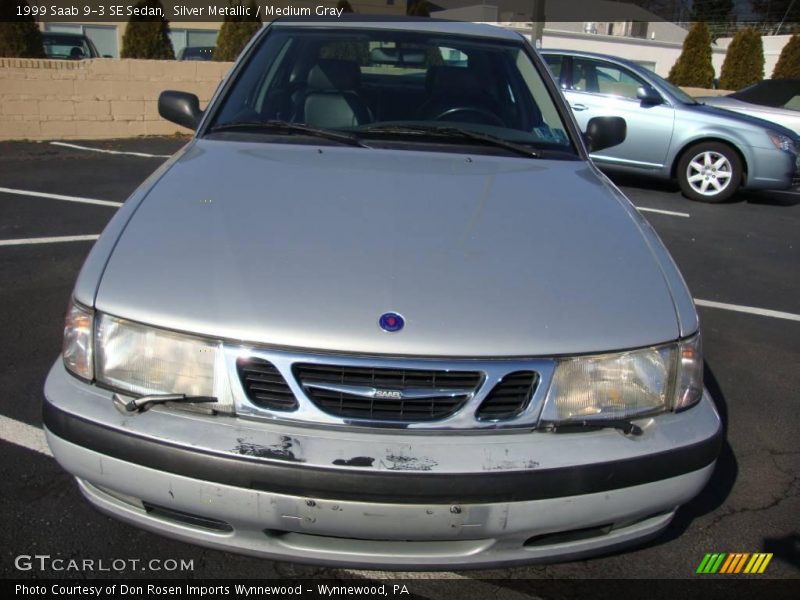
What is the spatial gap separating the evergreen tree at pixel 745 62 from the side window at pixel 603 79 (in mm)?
12915

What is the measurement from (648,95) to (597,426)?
7.97 m

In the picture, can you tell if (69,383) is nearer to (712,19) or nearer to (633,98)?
(633,98)

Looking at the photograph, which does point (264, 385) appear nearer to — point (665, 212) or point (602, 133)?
point (602, 133)

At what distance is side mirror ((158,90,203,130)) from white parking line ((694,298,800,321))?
3397mm

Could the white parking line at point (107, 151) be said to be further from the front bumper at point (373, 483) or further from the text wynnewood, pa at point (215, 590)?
the front bumper at point (373, 483)

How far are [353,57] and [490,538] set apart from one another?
8.59 ft

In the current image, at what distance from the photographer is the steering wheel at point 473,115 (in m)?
3.40

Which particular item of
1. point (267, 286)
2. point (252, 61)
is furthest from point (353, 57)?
point (267, 286)

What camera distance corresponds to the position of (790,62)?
65.5 ft

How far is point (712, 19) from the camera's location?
1671 inches

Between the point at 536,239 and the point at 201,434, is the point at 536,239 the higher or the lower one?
the higher one

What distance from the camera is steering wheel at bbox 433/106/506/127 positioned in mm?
3405

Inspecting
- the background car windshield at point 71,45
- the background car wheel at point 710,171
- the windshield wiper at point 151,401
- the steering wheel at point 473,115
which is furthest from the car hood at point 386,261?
the background car windshield at point 71,45

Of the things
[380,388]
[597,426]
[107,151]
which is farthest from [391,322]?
[107,151]
